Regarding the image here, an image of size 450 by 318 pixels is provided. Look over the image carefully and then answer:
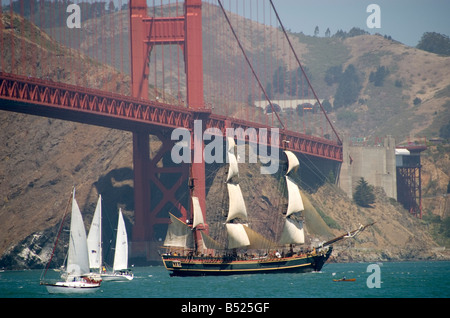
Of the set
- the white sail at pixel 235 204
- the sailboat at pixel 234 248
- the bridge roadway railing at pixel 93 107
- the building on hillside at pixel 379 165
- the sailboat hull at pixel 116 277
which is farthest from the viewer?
the building on hillside at pixel 379 165

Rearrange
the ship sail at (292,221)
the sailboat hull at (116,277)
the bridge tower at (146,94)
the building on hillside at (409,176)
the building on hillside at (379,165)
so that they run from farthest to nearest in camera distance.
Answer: the building on hillside at (409,176), the building on hillside at (379,165), the bridge tower at (146,94), the ship sail at (292,221), the sailboat hull at (116,277)

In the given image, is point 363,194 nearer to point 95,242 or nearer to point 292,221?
point 292,221

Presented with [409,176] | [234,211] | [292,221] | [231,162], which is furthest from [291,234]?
[409,176]

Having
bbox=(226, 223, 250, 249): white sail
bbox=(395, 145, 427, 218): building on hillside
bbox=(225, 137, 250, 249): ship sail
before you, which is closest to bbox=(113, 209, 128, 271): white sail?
bbox=(226, 223, 250, 249): white sail

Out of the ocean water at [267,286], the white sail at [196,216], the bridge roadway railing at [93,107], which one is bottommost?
the ocean water at [267,286]

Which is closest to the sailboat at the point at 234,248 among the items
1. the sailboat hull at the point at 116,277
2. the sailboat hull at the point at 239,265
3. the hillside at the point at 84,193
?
the sailboat hull at the point at 239,265

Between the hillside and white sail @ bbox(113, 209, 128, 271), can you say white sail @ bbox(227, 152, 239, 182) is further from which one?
the hillside

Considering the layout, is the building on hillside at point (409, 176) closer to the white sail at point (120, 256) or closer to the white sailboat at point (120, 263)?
the white sailboat at point (120, 263)
